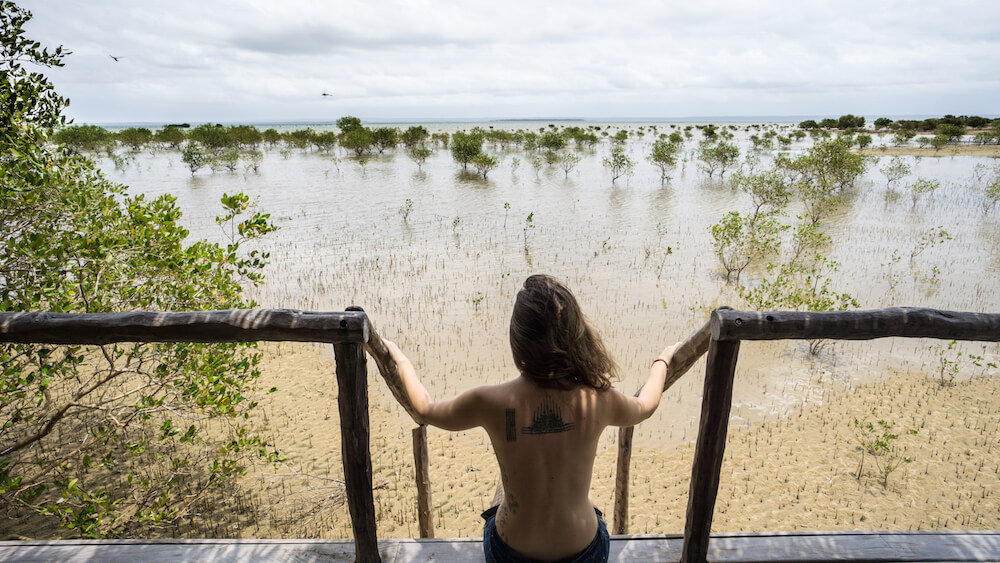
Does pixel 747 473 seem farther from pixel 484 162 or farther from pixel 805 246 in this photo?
pixel 484 162

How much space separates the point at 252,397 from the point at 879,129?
9202cm

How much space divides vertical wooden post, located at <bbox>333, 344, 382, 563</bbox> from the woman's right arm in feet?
3.67

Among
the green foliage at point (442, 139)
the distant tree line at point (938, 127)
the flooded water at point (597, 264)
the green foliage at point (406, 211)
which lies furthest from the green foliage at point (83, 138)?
the distant tree line at point (938, 127)

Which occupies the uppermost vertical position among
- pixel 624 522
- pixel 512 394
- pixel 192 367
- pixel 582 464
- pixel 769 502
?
pixel 512 394

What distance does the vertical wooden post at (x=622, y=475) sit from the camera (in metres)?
4.12

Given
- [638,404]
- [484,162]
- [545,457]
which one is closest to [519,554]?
[545,457]

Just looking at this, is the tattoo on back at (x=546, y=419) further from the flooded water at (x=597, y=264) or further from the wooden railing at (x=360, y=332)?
the flooded water at (x=597, y=264)

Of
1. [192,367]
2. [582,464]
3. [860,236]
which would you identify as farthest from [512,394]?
[860,236]

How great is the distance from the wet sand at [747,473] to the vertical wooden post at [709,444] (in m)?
3.41

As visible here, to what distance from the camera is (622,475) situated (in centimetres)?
423

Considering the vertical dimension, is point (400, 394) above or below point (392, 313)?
above

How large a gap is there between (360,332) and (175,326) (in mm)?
824

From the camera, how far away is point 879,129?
75.9 metres

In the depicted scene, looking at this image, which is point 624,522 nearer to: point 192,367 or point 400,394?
point 400,394
